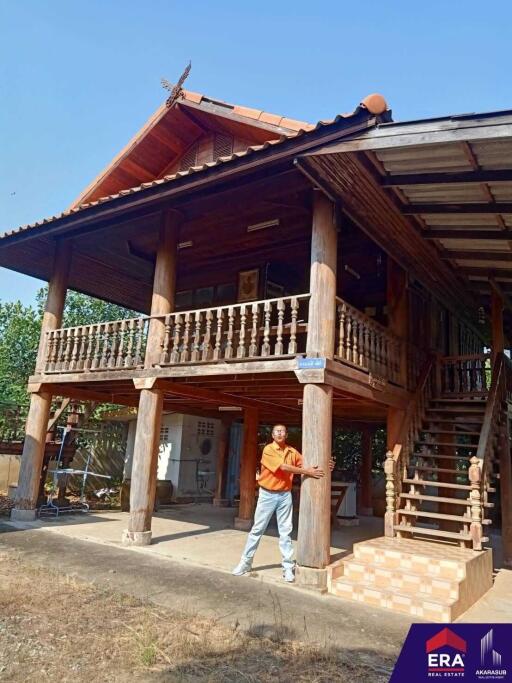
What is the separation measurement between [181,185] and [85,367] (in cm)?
370

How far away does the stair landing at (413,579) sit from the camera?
15.9 ft

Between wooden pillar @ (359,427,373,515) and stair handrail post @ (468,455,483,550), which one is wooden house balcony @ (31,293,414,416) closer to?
stair handrail post @ (468,455,483,550)

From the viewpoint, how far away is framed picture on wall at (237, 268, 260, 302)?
1005 cm

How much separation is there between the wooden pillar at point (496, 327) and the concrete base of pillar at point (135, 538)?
21.2ft

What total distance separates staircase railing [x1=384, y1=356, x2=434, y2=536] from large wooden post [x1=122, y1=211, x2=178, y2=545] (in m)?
3.47

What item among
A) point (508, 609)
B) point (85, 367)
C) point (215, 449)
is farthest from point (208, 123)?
Answer: point (215, 449)

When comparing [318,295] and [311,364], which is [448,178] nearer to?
[318,295]

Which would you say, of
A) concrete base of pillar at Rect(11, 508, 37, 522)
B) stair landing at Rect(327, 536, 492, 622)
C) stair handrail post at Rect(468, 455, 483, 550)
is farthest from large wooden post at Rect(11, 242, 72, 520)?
stair handrail post at Rect(468, 455, 483, 550)

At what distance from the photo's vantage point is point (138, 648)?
3.50m

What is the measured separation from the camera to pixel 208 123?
8.77 meters

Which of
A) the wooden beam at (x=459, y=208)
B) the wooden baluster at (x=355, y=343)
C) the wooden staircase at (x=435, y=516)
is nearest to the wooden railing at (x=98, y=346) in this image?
the wooden baluster at (x=355, y=343)

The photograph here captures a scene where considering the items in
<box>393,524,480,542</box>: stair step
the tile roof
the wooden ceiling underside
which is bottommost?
<box>393,524,480,542</box>: stair step

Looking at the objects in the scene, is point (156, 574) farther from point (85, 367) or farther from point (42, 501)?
point (42, 501)

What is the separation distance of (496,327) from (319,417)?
4.91 metres
